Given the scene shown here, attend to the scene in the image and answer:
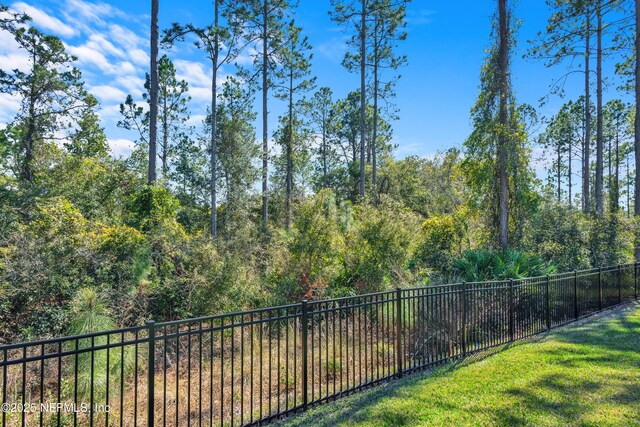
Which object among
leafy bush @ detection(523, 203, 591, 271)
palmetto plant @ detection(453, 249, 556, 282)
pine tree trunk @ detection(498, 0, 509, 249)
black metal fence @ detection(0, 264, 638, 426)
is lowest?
black metal fence @ detection(0, 264, 638, 426)

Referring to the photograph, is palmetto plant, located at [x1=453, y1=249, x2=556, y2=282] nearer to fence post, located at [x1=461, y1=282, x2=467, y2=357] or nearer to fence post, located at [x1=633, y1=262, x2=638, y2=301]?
fence post, located at [x1=633, y1=262, x2=638, y2=301]

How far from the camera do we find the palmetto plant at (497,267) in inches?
372

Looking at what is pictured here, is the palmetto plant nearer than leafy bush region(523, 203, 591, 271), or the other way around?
the palmetto plant

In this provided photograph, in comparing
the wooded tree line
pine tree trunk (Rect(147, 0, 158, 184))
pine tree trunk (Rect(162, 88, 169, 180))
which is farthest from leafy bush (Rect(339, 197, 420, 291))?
pine tree trunk (Rect(162, 88, 169, 180))

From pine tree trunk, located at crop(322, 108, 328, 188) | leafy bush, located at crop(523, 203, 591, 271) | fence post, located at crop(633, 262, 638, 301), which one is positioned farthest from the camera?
pine tree trunk, located at crop(322, 108, 328, 188)

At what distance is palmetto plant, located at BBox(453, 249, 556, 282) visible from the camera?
9.45 metres

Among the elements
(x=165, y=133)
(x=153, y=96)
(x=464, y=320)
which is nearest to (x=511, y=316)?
(x=464, y=320)

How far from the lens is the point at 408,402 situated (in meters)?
4.01

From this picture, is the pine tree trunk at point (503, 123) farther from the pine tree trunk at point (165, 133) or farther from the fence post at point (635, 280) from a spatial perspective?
the pine tree trunk at point (165, 133)

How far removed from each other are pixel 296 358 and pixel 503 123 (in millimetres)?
10406

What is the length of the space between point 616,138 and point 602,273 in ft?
123

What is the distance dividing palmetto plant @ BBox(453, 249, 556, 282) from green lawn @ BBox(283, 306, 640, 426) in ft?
11.6

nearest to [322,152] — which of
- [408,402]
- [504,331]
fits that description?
[504,331]

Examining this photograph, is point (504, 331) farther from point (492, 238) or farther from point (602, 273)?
point (492, 238)
